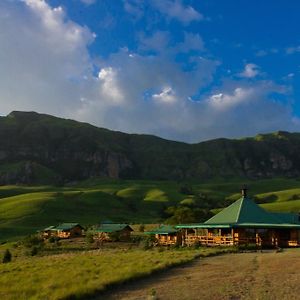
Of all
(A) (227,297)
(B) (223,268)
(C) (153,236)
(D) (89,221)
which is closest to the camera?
(A) (227,297)

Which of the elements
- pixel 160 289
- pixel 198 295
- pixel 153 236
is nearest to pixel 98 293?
pixel 160 289

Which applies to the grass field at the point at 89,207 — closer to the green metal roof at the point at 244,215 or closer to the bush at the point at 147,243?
the bush at the point at 147,243

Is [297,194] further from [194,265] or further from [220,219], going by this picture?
[194,265]

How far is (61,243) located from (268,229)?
29.3 metres

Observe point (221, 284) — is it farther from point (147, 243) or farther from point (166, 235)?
point (166, 235)

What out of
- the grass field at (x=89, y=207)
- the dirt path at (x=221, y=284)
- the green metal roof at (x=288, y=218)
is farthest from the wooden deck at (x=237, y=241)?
the grass field at (x=89, y=207)

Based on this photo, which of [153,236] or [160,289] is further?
[153,236]

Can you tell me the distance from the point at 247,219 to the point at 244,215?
778mm

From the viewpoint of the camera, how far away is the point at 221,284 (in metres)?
20.2

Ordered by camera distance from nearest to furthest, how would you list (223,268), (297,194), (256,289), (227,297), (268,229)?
1. (227,297)
2. (256,289)
3. (223,268)
4. (268,229)
5. (297,194)

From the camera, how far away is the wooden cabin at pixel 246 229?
48.7 m

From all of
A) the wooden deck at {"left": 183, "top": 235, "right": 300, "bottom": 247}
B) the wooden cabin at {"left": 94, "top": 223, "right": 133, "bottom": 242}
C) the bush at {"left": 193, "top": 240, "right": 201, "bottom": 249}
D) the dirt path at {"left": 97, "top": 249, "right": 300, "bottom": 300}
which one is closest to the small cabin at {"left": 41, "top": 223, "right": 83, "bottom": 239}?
the wooden cabin at {"left": 94, "top": 223, "right": 133, "bottom": 242}

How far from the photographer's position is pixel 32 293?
19.0 meters

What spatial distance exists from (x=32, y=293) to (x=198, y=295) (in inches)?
248
